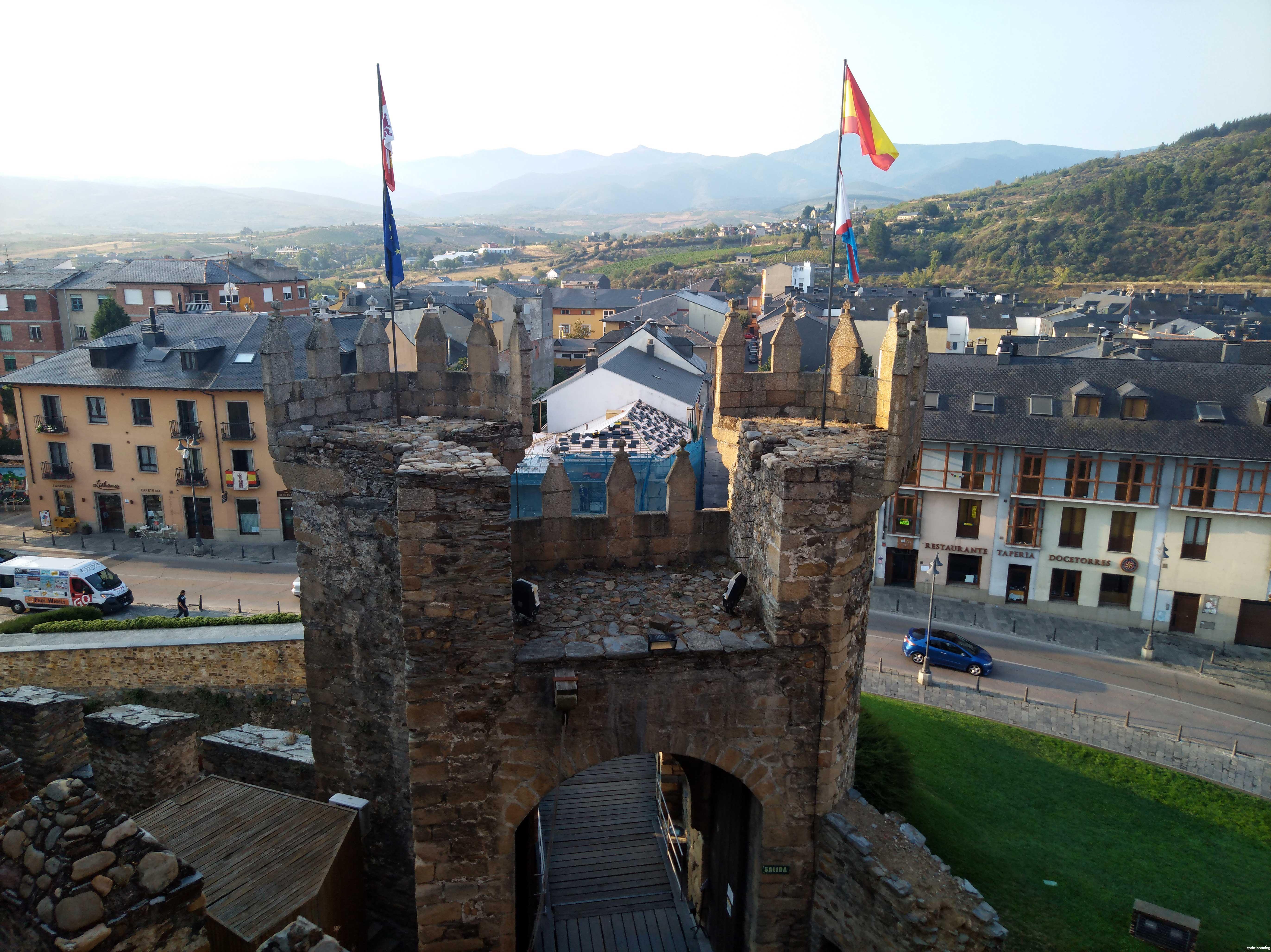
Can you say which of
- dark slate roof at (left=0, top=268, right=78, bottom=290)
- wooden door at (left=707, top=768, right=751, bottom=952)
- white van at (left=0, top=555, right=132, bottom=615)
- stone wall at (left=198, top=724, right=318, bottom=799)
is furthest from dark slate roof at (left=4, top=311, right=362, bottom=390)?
wooden door at (left=707, top=768, right=751, bottom=952)

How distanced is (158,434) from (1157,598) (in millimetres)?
46784

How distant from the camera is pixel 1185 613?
120ft

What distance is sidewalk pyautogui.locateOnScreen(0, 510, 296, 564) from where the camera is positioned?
41125 millimetres

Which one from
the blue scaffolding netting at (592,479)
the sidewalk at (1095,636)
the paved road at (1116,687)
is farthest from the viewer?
the sidewalk at (1095,636)

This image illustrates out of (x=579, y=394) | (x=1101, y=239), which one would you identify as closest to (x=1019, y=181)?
(x=1101, y=239)

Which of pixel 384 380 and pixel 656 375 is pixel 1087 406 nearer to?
pixel 656 375

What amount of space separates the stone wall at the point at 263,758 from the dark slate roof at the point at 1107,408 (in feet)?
84.0

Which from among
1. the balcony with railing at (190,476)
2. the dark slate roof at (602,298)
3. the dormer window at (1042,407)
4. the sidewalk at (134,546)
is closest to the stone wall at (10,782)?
the sidewalk at (134,546)

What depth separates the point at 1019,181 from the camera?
18538 cm

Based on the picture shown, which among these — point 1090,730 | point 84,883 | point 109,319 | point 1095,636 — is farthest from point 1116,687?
point 109,319

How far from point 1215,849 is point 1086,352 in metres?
35.4

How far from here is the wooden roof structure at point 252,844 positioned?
11.6m

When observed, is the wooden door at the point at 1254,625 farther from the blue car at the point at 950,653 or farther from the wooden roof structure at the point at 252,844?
the wooden roof structure at the point at 252,844

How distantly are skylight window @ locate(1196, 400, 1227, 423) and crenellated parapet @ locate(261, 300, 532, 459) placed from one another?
31790mm
